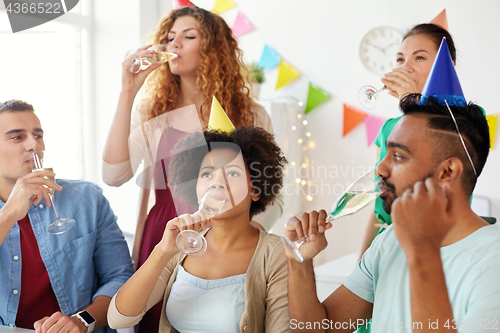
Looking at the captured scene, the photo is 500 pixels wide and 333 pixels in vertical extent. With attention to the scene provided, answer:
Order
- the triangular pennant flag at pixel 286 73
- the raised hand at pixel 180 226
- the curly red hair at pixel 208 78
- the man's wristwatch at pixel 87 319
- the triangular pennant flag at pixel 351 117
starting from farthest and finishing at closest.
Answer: the triangular pennant flag at pixel 286 73 → the triangular pennant flag at pixel 351 117 → the curly red hair at pixel 208 78 → the man's wristwatch at pixel 87 319 → the raised hand at pixel 180 226

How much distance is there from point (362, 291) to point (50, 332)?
2.40ft

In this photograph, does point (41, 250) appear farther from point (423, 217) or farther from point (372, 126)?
point (372, 126)

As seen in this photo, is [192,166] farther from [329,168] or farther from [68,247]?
[329,168]

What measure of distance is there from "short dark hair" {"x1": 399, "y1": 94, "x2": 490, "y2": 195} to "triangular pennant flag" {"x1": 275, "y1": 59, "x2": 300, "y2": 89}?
2186 millimetres

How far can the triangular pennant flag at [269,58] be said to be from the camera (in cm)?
309

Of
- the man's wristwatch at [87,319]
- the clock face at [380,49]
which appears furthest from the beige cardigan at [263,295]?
the clock face at [380,49]

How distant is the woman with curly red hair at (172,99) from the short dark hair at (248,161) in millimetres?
92

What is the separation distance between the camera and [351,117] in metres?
2.93

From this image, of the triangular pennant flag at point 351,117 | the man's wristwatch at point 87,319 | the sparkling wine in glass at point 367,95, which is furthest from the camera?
the triangular pennant flag at point 351,117

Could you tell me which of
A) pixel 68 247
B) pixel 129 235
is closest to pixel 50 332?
pixel 68 247

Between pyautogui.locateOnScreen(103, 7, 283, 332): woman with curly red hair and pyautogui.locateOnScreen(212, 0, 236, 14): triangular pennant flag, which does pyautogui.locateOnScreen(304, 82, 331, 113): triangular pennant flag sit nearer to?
pyautogui.locateOnScreen(212, 0, 236, 14): triangular pennant flag

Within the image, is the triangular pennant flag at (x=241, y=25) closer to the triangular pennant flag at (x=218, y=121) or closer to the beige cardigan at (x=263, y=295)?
the triangular pennant flag at (x=218, y=121)

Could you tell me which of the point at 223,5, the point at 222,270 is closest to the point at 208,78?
the point at 222,270

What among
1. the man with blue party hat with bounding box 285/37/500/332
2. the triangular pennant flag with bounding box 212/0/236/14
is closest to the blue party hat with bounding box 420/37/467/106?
the man with blue party hat with bounding box 285/37/500/332
